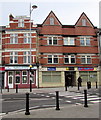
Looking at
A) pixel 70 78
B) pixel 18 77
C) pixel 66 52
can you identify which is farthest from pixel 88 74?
pixel 18 77

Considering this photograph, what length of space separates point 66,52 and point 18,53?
8.27m

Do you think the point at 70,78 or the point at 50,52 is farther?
the point at 70,78

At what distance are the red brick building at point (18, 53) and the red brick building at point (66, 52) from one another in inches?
77.9

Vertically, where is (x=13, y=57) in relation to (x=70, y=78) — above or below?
above

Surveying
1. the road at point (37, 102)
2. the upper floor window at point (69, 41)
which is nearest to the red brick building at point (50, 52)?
the upper floor window at point (69, 41)

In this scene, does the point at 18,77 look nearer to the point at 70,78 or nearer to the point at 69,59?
the point at 70,78

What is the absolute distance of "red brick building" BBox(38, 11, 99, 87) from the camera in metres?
31.5

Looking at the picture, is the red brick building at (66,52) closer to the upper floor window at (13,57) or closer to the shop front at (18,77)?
the shop front at (18,77)

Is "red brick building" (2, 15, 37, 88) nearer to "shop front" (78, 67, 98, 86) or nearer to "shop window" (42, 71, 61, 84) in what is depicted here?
"shop window" (42, 71, 61, 84)

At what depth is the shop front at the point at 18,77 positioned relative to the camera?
A: 3017cm

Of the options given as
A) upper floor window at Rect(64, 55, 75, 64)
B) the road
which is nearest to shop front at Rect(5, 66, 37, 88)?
upper floor window at Rect(64, 55, 75, 64)

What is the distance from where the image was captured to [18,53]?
1215 inches

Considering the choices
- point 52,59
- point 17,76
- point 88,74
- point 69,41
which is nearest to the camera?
point 17,76

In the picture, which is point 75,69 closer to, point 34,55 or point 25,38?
point 34,55
